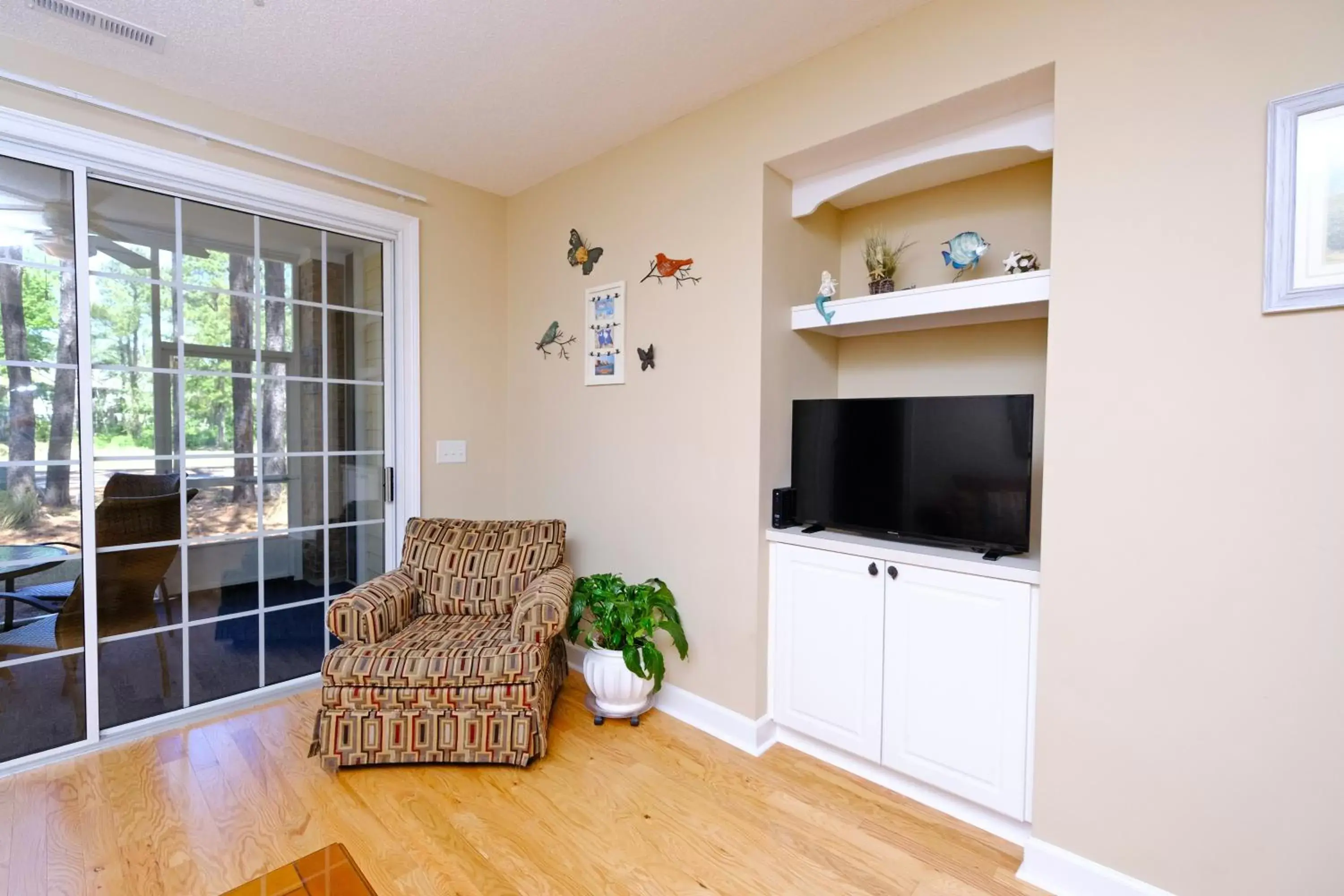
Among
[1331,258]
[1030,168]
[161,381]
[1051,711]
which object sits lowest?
[1051,711]

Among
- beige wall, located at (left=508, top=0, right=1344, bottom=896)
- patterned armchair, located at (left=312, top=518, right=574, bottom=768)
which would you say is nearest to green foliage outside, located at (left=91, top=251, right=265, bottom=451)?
patterned armchair, located at (left=312, top=518, right=574, bottom=768)

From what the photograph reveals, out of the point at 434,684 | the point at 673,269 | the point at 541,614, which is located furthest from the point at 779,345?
the point at 434,684

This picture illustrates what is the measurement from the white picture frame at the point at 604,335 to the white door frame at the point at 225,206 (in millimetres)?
919

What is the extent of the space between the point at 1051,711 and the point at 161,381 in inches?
136

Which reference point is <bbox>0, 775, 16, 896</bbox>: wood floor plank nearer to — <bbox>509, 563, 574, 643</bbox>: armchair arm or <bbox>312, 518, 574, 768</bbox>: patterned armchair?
<bbox>312, 518, 574, 768</bbox>: patterned armchair

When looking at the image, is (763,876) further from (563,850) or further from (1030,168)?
(1030,168)

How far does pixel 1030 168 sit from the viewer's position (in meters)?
2.21

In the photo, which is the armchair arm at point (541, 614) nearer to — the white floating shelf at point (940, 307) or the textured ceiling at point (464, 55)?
the white floating shelf at point (940, 307)

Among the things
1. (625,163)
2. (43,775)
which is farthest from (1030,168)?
(43,775)

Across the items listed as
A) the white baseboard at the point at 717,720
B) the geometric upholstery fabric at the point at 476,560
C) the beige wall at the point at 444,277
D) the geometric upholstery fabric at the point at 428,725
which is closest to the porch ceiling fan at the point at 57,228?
the beige wall at the point at 444,277

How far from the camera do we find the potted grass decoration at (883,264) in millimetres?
2326

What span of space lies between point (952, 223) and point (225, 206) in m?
3.09

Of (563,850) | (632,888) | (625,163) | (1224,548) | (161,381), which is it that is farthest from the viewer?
(625,163)

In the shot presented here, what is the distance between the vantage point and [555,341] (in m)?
3.27
